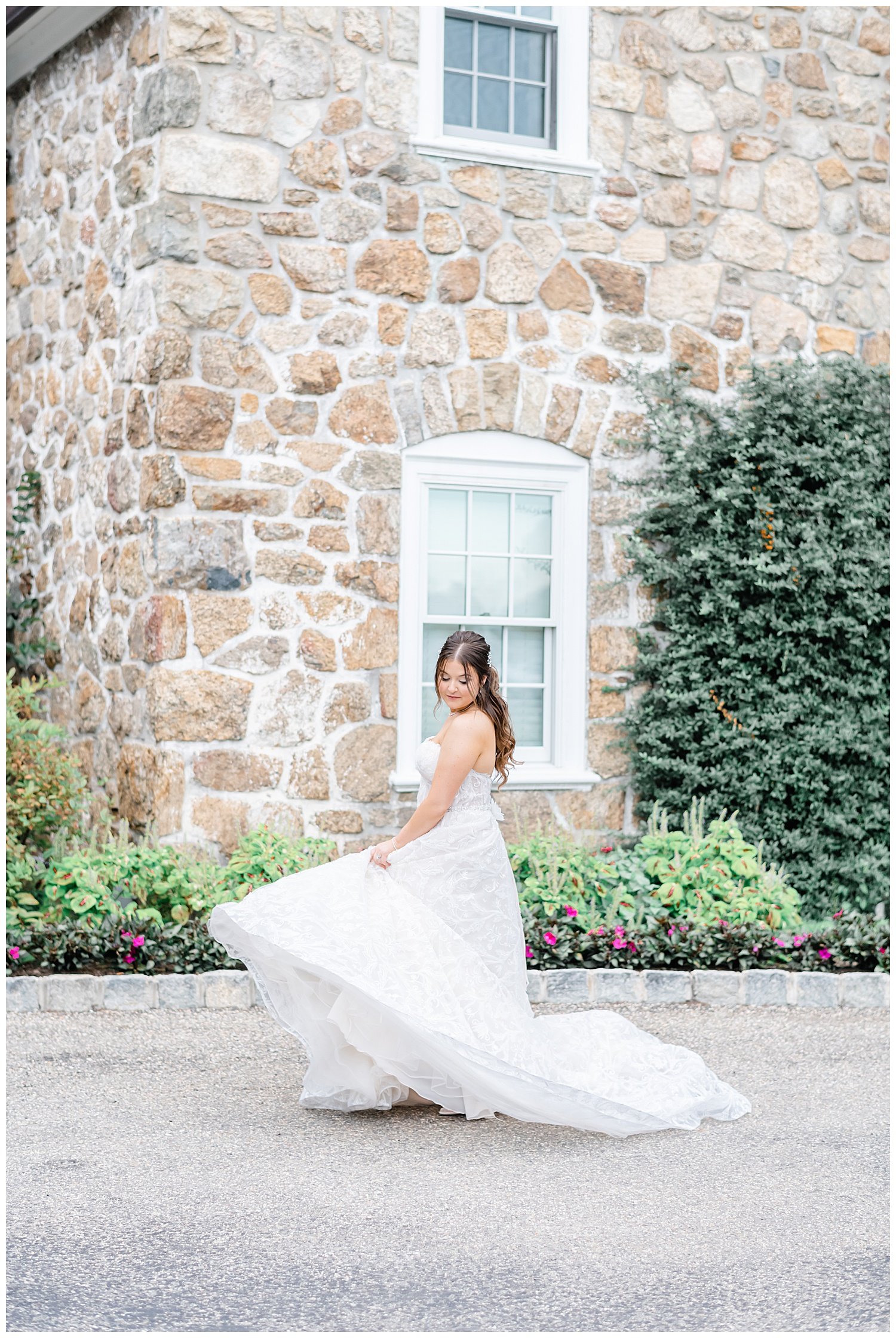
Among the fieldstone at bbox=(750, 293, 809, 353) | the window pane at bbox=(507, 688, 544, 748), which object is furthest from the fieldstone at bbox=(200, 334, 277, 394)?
the fieldstone at bbox=(750, 293, 809, 353)

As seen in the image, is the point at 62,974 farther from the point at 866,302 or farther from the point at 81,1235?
the point at 866,302

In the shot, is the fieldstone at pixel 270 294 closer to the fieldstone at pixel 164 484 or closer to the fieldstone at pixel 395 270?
the fieldstone at pixel 395 270

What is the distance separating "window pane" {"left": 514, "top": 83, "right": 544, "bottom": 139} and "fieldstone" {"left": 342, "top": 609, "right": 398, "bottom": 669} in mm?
3088

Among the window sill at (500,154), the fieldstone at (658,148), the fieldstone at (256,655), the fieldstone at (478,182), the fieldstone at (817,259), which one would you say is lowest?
the fieldstone at (256,655)

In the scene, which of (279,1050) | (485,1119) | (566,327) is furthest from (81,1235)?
(566,327)

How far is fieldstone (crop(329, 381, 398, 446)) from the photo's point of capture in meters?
8.06

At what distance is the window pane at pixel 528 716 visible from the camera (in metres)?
8.69

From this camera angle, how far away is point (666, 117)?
347 inches

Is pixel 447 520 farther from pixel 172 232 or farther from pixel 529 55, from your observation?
pixel 529 55

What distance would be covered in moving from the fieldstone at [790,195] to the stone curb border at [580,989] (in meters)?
4.86

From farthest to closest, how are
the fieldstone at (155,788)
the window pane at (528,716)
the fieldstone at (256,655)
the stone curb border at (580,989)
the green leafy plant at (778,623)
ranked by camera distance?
the window pane at (528,716) < the green leafy plant at (778,623) < the fieldstone at (256,655) < the fieldstone at (155,788) < the stone curb border at (580,989)

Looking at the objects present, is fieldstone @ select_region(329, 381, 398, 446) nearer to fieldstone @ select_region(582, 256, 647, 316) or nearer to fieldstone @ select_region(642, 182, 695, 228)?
fieldstone @ select_region(582, 256, 647, 316)

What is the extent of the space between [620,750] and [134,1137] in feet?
15.0

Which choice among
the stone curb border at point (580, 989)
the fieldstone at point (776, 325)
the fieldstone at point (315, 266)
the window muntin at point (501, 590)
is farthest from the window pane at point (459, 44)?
the stone curb border at point (580, 989)
